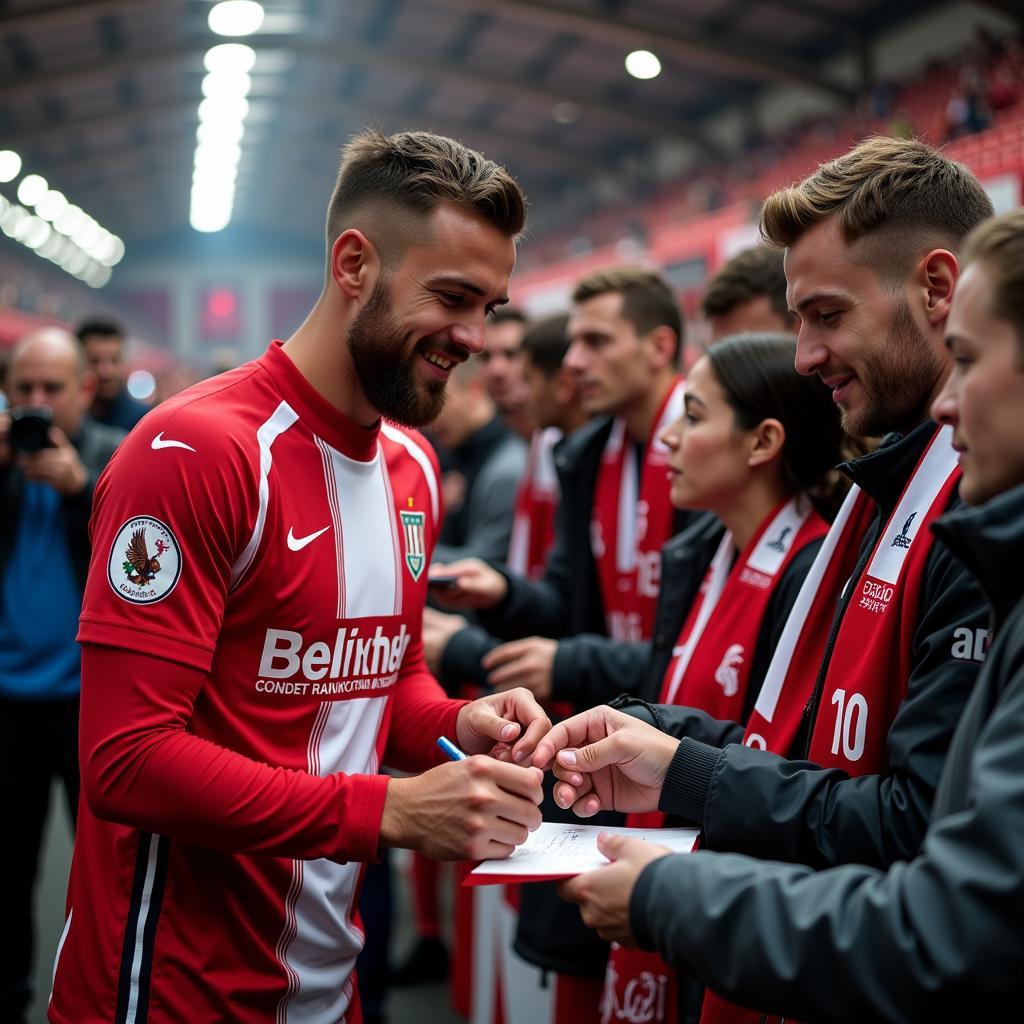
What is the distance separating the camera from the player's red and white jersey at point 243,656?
154 centimetres

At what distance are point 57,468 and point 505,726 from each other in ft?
6.78

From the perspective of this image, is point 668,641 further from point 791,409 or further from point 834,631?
point 834,631

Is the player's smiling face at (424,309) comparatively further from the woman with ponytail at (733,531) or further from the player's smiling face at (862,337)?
the woman with ponytail at (733,531)

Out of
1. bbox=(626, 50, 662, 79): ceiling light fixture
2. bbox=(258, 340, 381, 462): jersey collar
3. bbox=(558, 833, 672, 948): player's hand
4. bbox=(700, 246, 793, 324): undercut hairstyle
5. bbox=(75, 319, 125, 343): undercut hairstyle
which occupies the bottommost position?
bbox=(558, 833, 672, 948): player's hand

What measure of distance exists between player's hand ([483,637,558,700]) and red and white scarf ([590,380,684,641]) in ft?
1.28

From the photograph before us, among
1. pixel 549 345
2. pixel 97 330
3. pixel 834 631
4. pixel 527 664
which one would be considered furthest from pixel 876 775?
pixel 97 330

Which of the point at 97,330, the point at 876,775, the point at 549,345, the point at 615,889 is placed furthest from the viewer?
the point at 97,330

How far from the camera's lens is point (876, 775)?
145 centimetres

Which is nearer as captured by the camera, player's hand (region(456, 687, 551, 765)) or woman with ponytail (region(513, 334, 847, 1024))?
player's hand (region(456, 687, 551, 765))

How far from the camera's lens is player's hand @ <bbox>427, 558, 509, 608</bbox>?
2.90 m

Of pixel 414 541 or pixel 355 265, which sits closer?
pixel 355 265

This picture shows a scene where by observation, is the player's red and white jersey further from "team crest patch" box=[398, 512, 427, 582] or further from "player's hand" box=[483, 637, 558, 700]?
"player's hand" box=[483, 637, 558, 700]

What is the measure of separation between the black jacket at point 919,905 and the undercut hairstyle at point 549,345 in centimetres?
293

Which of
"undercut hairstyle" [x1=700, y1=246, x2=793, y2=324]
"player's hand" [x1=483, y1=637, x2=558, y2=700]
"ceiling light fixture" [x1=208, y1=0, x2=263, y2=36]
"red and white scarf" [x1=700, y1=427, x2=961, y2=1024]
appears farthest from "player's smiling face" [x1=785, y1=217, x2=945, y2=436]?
"ceiling light fixture" [x1=208, y1=0, x2=263, y2=36]
